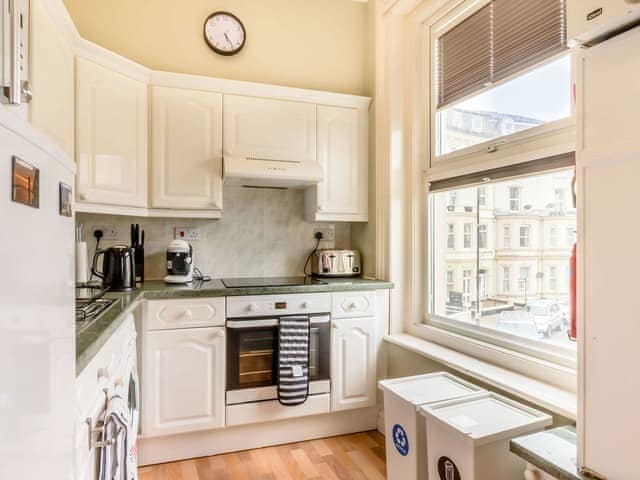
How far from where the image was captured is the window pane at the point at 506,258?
1.74 m

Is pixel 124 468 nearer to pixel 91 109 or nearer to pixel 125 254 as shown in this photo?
pixel 125 254

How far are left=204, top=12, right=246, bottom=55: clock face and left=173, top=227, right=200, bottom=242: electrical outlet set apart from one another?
123 cm

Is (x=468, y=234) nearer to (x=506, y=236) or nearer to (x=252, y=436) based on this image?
(x=506, y=236)

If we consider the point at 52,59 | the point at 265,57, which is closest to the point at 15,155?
the point at 52,59

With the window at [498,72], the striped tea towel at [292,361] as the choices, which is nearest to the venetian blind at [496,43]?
the window at [498,72]

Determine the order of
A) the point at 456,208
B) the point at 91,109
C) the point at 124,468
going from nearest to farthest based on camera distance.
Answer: the point at 124,468 → the point at 91,109 → the point at 456,208

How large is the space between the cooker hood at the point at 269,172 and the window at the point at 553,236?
4.60ft

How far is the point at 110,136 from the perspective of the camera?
7.39ft

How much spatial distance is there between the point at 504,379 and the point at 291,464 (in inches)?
48.4

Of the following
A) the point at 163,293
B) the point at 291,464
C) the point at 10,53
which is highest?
the point at 10,53

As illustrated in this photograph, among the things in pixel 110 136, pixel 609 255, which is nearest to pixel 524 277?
pixel 609 255

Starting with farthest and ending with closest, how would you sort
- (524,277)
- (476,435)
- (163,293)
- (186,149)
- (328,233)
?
(328,233) < (186,149) < (163,293) < (524,277) < (476,435)

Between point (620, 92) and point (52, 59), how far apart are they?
2.08 meters

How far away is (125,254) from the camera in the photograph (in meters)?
2.21
